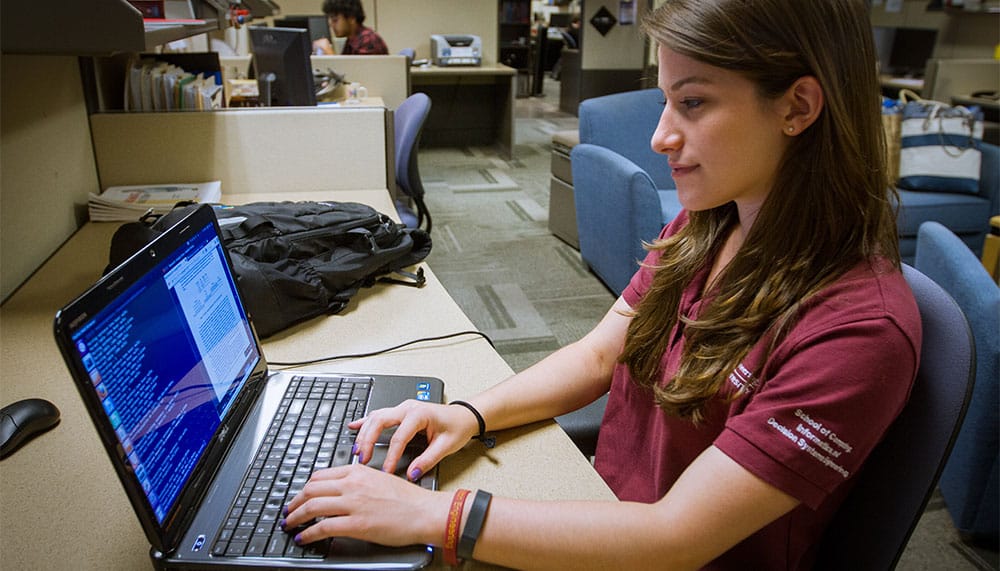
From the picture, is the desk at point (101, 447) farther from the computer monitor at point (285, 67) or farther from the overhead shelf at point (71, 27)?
the computer monitor at point (285, 67)

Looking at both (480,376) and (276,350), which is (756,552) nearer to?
(480,376)

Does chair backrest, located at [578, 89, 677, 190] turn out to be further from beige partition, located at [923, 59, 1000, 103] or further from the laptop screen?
beige partition, located at [923, 59, 1000, 103]

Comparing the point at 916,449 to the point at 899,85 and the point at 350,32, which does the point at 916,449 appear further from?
the point at 899,85

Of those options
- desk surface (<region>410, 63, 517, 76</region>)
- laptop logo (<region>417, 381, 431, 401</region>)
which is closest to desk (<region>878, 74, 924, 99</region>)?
desk surface (<region>410, 63, 517, 76</region>)

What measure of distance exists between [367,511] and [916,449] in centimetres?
55

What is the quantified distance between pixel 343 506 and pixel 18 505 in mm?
377

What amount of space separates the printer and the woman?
15.8 feet

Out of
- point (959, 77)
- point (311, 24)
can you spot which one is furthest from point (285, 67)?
point (959, 77)

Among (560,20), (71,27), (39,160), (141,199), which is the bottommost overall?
(141,199)

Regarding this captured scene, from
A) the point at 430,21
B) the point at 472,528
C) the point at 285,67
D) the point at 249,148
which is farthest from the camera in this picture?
the point at 430,21

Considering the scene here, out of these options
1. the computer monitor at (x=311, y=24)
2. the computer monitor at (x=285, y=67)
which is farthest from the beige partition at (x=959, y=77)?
the computer monitor at (x=311, y=24)

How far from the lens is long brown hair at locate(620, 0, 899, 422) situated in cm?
70

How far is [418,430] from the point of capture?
82 centimetres

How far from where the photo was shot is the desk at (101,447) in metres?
0.71
